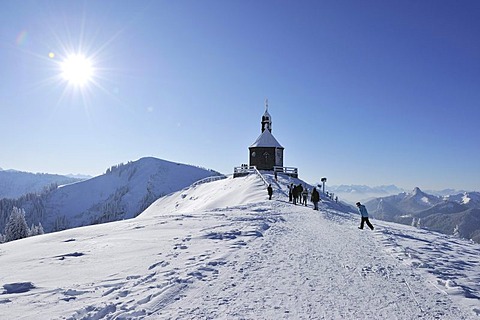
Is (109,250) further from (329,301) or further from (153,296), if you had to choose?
(329,301)

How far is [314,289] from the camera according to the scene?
19.5ft

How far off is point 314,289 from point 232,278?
1782 mm

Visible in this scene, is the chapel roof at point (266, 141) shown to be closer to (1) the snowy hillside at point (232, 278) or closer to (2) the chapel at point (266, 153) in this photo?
(2) the chapel at point (266, 153)

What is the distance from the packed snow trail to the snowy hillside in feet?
0.07

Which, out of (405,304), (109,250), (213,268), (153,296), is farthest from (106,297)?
(405,304)

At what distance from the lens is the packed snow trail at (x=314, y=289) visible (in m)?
4.95

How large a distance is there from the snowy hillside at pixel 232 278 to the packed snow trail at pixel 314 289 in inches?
0.9

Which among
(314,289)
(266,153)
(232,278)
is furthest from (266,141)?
(314,289)

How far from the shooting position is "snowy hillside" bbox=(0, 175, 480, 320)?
497cm

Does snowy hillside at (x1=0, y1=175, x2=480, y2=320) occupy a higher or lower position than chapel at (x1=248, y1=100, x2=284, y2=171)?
lower

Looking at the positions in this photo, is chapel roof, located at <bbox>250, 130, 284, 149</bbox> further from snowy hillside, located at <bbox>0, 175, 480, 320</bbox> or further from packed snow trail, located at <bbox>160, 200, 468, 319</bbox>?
packed snow trail, located at <bbox>160, 200, 468, 319</bbox>

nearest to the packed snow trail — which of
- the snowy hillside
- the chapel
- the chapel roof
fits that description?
the snowy hillside

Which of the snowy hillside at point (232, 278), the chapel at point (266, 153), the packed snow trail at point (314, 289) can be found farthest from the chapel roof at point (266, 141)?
the packed snow trail at point (314, 289)

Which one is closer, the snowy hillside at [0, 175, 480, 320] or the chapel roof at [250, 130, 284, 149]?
the snowy hillside at [0, 175, 480, 320]
